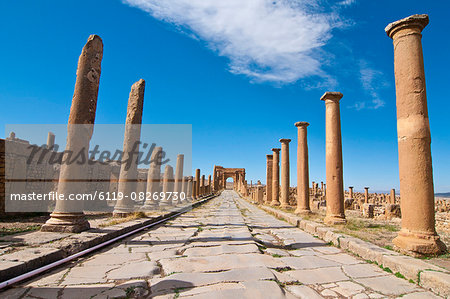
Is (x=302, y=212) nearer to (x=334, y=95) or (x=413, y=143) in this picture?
(x=334, y=95)

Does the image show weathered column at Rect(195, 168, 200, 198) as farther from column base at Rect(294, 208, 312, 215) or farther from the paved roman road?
the paved roman road

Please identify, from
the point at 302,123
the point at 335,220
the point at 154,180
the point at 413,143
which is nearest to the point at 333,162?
the point at 335,220

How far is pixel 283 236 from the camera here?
261 inches

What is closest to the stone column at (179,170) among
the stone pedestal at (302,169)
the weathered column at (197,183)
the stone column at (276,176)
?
the weathered column at (197,183)

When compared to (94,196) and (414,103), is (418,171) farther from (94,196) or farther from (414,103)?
(94,196)

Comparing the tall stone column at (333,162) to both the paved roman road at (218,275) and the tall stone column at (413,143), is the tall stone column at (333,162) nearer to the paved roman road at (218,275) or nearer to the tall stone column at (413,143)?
the tall stone column at (413,143)

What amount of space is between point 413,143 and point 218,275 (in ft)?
13.5

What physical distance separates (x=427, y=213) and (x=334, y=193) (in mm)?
3764

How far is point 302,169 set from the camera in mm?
12062

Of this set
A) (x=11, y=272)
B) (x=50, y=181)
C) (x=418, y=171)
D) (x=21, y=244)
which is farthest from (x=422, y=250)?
(x=50, y=181)

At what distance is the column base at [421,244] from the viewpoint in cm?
454

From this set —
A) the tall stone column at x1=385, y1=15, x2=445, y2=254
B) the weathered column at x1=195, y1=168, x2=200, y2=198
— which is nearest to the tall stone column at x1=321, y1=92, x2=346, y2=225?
the tall stone column at x1=385, y1=15, x2=445, y2=254

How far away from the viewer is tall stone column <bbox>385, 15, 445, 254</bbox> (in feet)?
15.6

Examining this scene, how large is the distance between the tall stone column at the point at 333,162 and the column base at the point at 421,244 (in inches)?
133
